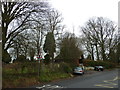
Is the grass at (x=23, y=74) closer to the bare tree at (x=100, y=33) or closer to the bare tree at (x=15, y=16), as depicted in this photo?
the bare tree at (x=15, y=16)

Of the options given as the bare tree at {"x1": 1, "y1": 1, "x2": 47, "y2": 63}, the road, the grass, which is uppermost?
the bare tree at {"x1": 1, "y1": 1, "x2": 47, "y2": 63}

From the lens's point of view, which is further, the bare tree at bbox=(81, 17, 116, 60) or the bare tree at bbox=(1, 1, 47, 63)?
the bare tree at bbox=(81, 17, 116, 60)

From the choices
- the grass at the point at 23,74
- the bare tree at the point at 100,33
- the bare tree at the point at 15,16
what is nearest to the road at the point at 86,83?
the grass at the point at 23,74

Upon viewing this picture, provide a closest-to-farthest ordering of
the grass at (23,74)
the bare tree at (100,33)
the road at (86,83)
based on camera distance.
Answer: the grass at (23,74), the road at (86,83), the bare tree at (100,33)

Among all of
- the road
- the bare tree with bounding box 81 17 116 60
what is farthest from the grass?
the bare tree with bounding box 81 17 116 60

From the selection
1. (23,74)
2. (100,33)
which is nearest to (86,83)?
(23,74)

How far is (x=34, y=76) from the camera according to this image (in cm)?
1522

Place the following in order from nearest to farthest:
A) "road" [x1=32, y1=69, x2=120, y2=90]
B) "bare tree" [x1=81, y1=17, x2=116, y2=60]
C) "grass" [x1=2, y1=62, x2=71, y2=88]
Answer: "grass" [x1=2, y1=62, x2=71, y2=88], "road" [x1=32, y1=69, x2=120, y2=90], "bare tree" [x1=81, y1=17, x2=116, y2=60]

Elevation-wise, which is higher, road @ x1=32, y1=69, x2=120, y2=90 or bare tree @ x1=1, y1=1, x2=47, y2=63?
bare tree @ x1=1, y1=1, x2=47, y2=63

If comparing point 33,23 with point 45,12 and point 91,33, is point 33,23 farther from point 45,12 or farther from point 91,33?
point 91,33

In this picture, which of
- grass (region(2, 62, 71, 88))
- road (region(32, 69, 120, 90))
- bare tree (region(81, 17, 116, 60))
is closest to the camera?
grass (region(2, 62, 71, 88))

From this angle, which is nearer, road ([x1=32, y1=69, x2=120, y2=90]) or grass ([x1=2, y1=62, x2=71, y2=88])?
grass ([x1=2, y1=62, x2=71, y2=88])

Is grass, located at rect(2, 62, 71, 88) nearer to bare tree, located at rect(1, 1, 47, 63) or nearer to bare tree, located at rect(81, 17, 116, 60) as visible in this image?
bare tree, located at rect(1, 1, 47, 63)

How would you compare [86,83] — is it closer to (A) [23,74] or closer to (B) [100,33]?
(A) [23,74]
